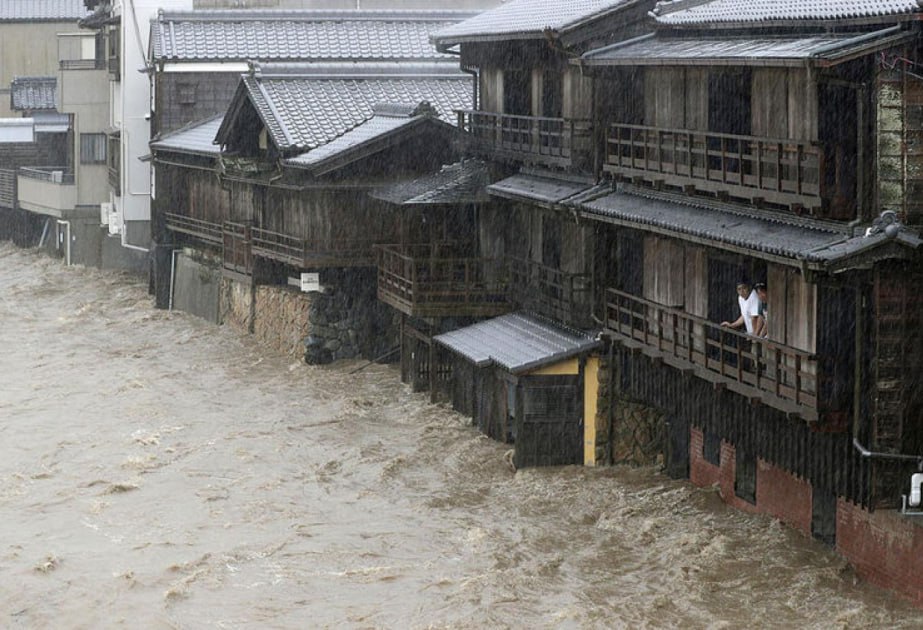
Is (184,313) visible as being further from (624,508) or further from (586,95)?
(624,508)

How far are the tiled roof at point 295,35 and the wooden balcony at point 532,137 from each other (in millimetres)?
13463

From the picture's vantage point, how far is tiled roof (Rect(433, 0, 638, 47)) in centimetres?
2817

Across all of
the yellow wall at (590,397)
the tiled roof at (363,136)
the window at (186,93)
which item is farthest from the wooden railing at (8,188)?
the yellow wall at (590,397)

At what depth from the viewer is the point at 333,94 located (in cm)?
4019

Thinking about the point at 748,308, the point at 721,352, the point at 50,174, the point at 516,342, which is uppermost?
the point at 50,174

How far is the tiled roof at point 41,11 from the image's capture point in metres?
66.2

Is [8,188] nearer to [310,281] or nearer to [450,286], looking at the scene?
[310,281]

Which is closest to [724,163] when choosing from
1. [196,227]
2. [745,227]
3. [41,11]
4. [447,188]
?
[745,227]

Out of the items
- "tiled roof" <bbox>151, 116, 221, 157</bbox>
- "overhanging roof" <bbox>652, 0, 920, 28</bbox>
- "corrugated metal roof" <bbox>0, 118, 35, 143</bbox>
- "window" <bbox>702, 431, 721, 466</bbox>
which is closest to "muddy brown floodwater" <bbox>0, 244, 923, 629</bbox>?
"window" <bbox>702, 431, 721, 466</bbox>

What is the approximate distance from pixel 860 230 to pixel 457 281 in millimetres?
14460

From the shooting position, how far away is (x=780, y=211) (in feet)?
71.3

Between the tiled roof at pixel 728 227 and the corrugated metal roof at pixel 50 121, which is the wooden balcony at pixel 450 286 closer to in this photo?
the tiled roof at pixel 728 227

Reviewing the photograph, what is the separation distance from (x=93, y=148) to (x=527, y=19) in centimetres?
2701

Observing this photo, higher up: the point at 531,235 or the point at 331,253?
the point at 531,235
